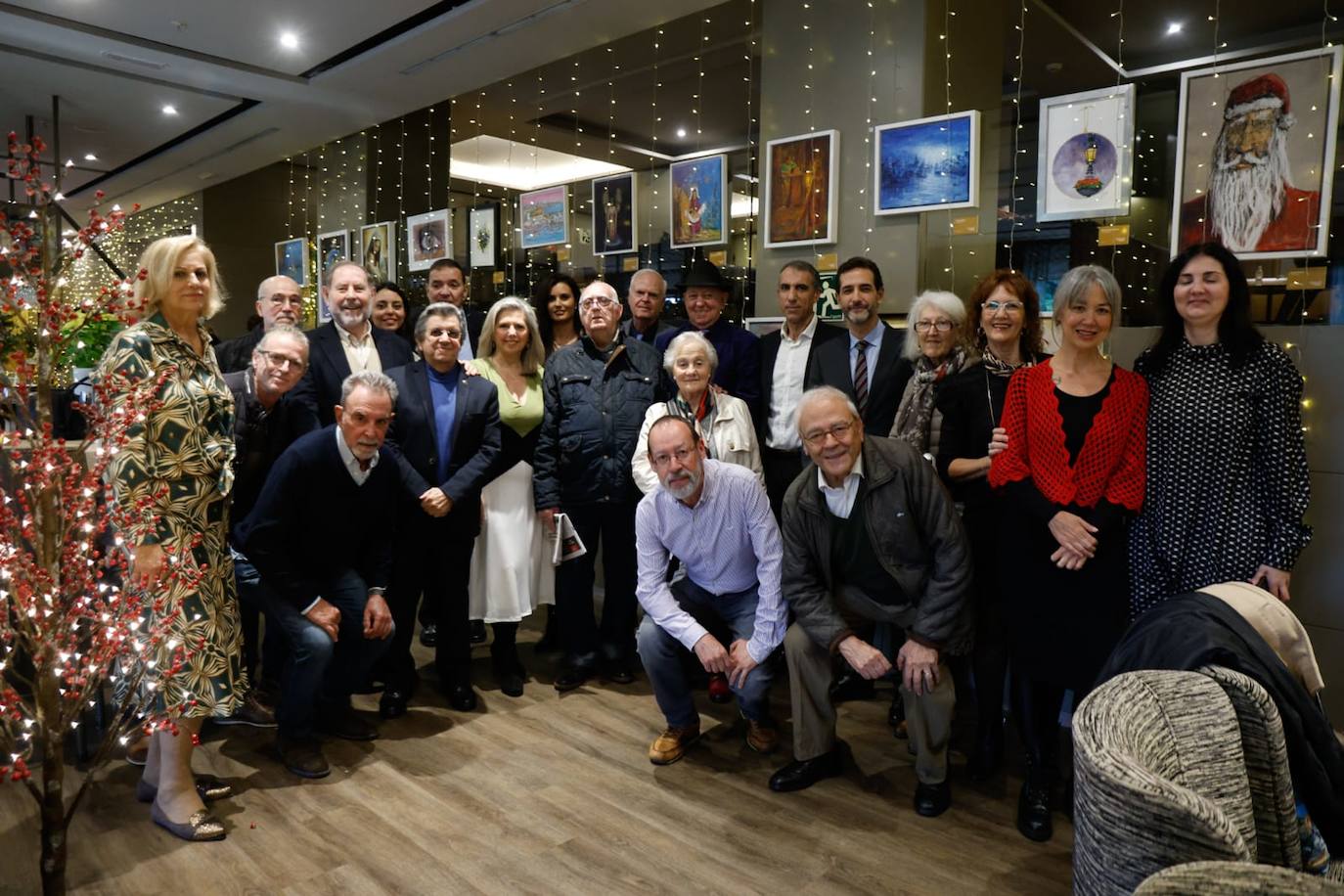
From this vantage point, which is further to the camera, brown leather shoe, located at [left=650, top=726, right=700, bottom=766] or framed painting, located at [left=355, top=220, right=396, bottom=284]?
framed painting, located at [left=355, top=220, right=396, bottom=284]

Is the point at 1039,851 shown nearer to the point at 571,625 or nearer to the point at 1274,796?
the point at 1274,796

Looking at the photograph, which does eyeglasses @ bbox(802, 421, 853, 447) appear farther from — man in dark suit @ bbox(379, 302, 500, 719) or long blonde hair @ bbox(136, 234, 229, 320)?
long blonde hair @ bbox(136, 234, 229, 320)

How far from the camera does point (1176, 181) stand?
3.34 metres

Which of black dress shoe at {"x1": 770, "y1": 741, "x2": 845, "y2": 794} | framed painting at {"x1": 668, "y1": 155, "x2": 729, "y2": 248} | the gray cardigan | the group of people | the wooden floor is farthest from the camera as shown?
framed painting at {"x1": 668, "y1": 155, "x2": 729, "y2": 248}

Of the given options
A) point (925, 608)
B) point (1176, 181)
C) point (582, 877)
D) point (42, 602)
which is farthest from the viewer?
point (1176, 181)

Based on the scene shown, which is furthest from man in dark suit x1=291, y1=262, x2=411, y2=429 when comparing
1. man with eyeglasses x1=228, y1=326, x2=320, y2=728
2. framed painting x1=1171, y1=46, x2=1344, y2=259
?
framed painting x1=1171, y1=46, x2=1344, y2=259

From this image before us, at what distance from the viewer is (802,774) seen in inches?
111

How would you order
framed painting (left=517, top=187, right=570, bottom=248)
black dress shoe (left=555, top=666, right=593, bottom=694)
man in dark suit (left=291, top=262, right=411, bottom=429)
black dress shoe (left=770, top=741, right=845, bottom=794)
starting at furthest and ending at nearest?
→ framed painting (left=517, top=187, right=570, bottom=248)
black dress shoe (left=555, top=666, right=593, bottom=694)
man in dark suit (left=291, top=262, right=411, bottom=429)
black dress shoe (left=770, top=741, right=845, bottom=794)

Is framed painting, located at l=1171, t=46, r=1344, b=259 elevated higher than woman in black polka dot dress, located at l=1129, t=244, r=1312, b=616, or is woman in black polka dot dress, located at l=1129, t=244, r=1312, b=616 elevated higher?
framed painting, located at l=1171, t=46, r=1344, b=259

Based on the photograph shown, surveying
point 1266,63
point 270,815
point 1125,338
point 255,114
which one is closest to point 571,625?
point 270,815

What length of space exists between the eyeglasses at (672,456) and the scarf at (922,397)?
78 cm

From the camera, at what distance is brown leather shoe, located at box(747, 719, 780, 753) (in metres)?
3.07

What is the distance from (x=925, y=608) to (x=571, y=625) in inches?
66.2

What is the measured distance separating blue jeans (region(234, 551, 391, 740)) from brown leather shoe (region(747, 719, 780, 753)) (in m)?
1.37
